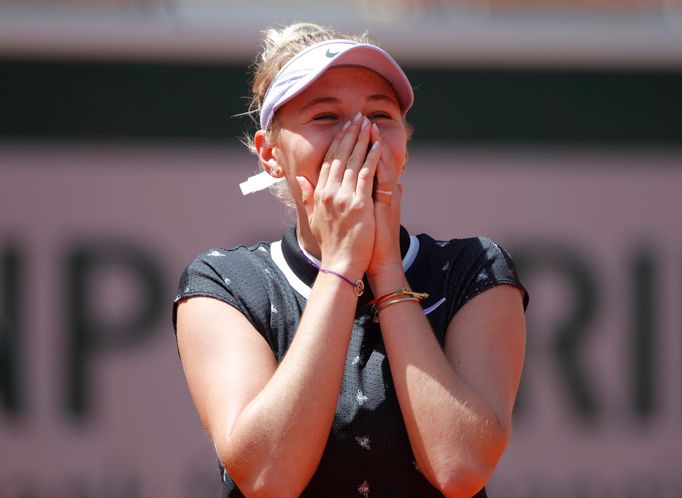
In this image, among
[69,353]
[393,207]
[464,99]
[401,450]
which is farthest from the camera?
[464,99]

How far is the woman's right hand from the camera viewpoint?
1.90m

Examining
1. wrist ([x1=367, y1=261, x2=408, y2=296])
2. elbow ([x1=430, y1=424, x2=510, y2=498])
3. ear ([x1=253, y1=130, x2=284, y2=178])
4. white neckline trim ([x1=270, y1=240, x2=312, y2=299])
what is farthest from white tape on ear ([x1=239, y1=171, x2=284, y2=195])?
Result: elbow ([x1=430, y1=424, x2=510, y2=498])

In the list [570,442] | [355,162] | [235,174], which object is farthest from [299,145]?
[570,442]

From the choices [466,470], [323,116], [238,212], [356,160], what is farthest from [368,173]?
[238,212]

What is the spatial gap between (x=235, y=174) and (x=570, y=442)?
198 cm

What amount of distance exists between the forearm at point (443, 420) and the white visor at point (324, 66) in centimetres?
49

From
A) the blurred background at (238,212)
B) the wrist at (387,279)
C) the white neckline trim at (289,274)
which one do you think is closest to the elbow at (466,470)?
the wrist at (387,279)

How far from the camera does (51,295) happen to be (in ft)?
16.1

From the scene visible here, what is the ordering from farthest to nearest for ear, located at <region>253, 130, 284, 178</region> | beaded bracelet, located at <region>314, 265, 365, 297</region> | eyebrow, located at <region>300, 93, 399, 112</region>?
ear, located at <region>253, 130, 284, 178</region> < eyebrow, located at <region>300, 93, 399, 112</region> < beaded bracelet, located at <region>314, 265, 365, 297</region>

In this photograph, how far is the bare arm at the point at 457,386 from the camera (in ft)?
5.81

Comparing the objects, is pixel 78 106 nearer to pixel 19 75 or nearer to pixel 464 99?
pixel 19 75

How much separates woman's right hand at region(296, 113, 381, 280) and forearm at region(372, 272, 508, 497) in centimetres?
18

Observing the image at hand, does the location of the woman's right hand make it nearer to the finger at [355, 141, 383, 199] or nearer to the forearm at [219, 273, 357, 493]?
the finger at [355, 141, 383, 199]

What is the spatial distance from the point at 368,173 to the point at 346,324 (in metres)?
0.27
